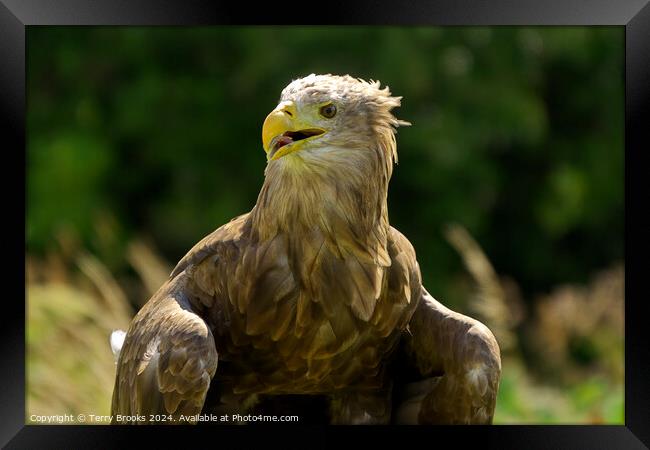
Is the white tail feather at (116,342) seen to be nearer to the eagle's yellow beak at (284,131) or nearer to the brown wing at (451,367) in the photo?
the brown wing at (451,367)

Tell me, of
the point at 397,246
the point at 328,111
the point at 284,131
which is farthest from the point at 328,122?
the point at 397,246

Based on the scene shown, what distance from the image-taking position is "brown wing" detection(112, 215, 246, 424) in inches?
131

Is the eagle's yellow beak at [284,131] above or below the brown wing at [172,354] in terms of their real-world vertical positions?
above

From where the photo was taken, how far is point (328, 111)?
3385 mm

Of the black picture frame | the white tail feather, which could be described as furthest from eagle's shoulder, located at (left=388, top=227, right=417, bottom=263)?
the white tail feather

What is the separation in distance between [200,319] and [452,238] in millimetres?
4244

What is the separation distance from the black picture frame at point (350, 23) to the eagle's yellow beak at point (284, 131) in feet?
1.04

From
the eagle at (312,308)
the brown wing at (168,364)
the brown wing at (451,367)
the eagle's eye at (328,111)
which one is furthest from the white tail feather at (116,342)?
the eagle's eye at (328,111)

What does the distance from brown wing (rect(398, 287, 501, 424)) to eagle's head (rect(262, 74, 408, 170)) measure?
2.15ft

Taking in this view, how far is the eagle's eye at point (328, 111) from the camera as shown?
11.1ft

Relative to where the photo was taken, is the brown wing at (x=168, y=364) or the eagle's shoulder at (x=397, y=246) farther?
the eagle's shoulder at (x=397, y=246)

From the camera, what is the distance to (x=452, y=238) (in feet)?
24.6

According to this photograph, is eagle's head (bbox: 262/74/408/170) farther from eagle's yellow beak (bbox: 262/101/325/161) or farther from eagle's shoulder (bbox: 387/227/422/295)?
eagle's shoulder (bbox: 387/227/422/295)

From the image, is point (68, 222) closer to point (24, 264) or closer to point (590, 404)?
point (590, 404)
